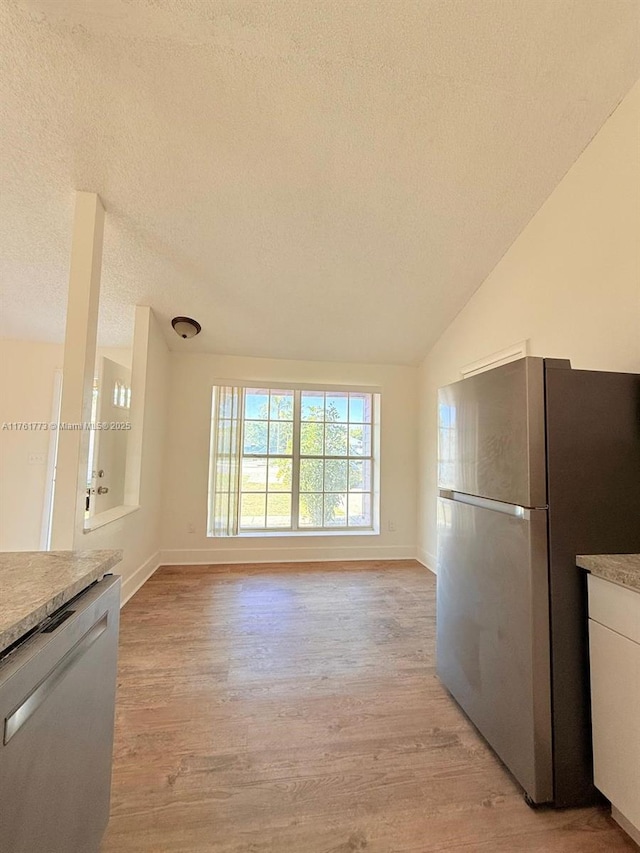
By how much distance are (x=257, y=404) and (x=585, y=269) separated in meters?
3.32

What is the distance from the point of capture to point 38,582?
0.94 meters

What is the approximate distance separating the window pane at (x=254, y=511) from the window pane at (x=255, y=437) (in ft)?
1.75

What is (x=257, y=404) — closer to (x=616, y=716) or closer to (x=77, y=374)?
(x=77, y=374)

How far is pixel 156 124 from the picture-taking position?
2.02 meters

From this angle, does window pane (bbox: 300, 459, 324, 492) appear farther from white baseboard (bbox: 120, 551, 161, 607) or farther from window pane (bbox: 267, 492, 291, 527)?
white baseboard (bbox: 120, 551, 161, 607)

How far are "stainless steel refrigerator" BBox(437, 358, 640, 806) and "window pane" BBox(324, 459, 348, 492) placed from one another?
301cm

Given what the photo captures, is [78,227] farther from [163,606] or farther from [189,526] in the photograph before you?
[189,526]

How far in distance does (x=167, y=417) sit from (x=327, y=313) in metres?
2.10

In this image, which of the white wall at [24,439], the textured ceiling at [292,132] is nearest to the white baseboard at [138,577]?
the white wall at [24,439]

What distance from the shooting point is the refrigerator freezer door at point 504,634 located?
54.4 inches

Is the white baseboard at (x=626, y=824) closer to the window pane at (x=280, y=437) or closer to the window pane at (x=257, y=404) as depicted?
the window pane at (x=280, y=437)

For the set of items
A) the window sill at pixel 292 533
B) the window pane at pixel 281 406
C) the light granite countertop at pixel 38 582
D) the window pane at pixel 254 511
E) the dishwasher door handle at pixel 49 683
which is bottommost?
the window sill at pixel 292 533

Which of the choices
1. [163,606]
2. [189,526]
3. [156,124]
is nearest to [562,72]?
[156,124]

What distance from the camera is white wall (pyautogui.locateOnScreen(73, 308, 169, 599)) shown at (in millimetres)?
3182
